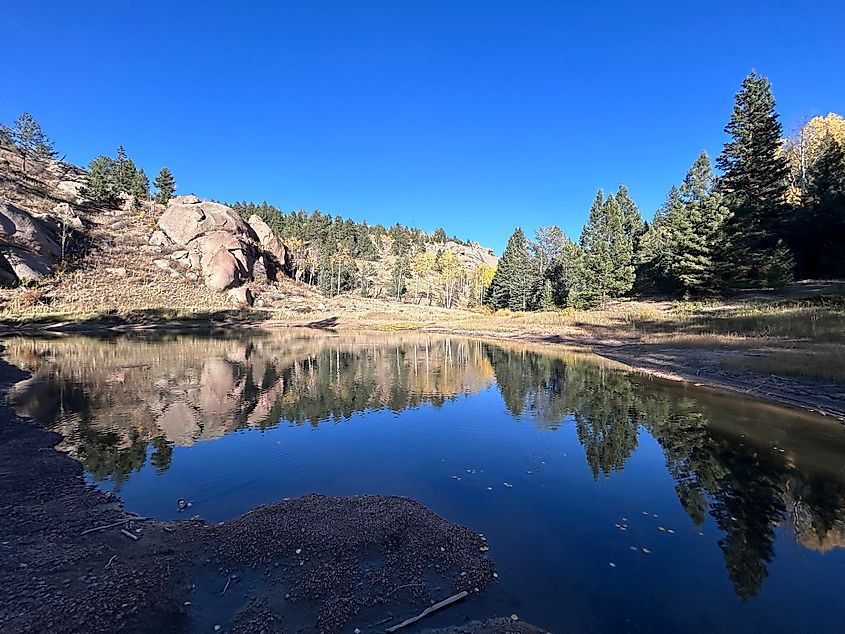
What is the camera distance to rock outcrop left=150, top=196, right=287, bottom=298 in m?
84.5

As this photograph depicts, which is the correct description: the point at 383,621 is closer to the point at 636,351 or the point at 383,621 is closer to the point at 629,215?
the point at 636,351

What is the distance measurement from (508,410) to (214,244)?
84878mm

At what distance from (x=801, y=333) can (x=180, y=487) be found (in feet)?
117

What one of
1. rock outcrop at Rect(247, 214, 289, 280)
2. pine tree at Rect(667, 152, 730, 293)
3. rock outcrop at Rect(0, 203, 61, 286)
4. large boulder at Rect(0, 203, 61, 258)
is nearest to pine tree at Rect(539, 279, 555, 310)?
pine tree at Rect(667, 152, 730, 293)

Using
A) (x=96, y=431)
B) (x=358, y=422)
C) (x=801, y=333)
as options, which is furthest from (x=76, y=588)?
(x=801, y=333)

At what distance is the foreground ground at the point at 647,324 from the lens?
21969mm

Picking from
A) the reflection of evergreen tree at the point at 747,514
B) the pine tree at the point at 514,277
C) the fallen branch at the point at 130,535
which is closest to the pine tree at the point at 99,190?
the pine tree at the point at 514,277

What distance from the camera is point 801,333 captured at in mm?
27641

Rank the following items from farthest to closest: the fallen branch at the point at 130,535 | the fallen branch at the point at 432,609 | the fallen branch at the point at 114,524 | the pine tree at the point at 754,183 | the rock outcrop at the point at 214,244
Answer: the rock outcrop at the point at 214,244 → the pine tree at the point at 754,183 → the fallen branch at the point at 114,524 → the fallen branch at the point at 130,535 → the fallen branch at the point at 432,609

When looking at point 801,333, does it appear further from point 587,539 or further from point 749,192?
point 749,192

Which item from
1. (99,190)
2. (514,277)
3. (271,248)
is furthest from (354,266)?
(99,190)

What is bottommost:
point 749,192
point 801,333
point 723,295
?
point 801,333

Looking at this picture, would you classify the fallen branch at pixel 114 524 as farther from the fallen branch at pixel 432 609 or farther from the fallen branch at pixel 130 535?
the fallen branch at pixel 432 609

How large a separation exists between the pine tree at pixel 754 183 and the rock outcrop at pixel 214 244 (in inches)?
3062
